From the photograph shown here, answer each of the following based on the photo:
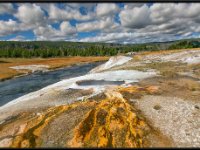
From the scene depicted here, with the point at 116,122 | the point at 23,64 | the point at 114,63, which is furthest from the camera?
the point at 23,64

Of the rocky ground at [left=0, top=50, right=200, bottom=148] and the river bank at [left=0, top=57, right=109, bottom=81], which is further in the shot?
the river bank at [left=0, top=57, right=109, bottom=81]

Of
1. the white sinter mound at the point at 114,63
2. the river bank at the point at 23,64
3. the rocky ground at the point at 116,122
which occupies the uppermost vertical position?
the rocky ground at the point at 116,122

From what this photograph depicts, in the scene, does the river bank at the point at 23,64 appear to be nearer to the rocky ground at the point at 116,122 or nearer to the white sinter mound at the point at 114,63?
the white sinter mound at the point at 114,63

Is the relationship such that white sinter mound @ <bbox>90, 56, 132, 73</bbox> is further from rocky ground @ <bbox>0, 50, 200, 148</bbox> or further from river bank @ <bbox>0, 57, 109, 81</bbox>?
rocky ground @ <bbox>0, 50, 200, 148</bbox>

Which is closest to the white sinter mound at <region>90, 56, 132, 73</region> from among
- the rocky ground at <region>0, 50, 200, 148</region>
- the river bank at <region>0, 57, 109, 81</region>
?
the river bank at <region>0, 57, 109, 81</region>

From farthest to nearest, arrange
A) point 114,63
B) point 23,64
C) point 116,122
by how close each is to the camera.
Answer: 1. point 23,64
2. point 114,63
3. point 116,122

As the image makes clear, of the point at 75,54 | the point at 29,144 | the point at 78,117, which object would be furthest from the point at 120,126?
the point at 75,54

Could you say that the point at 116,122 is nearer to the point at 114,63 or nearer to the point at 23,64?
the point at 114,63

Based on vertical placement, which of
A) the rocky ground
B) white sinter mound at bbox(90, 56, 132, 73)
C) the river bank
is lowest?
the river bank

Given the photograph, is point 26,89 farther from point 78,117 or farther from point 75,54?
point 75,54

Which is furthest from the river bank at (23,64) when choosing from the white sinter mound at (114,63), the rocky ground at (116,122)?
the rocky ground at (116,122)

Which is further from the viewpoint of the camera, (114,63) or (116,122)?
(114,63)

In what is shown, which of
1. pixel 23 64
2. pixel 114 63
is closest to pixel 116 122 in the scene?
pixel 114 63

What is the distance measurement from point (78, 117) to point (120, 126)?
12.9ft
